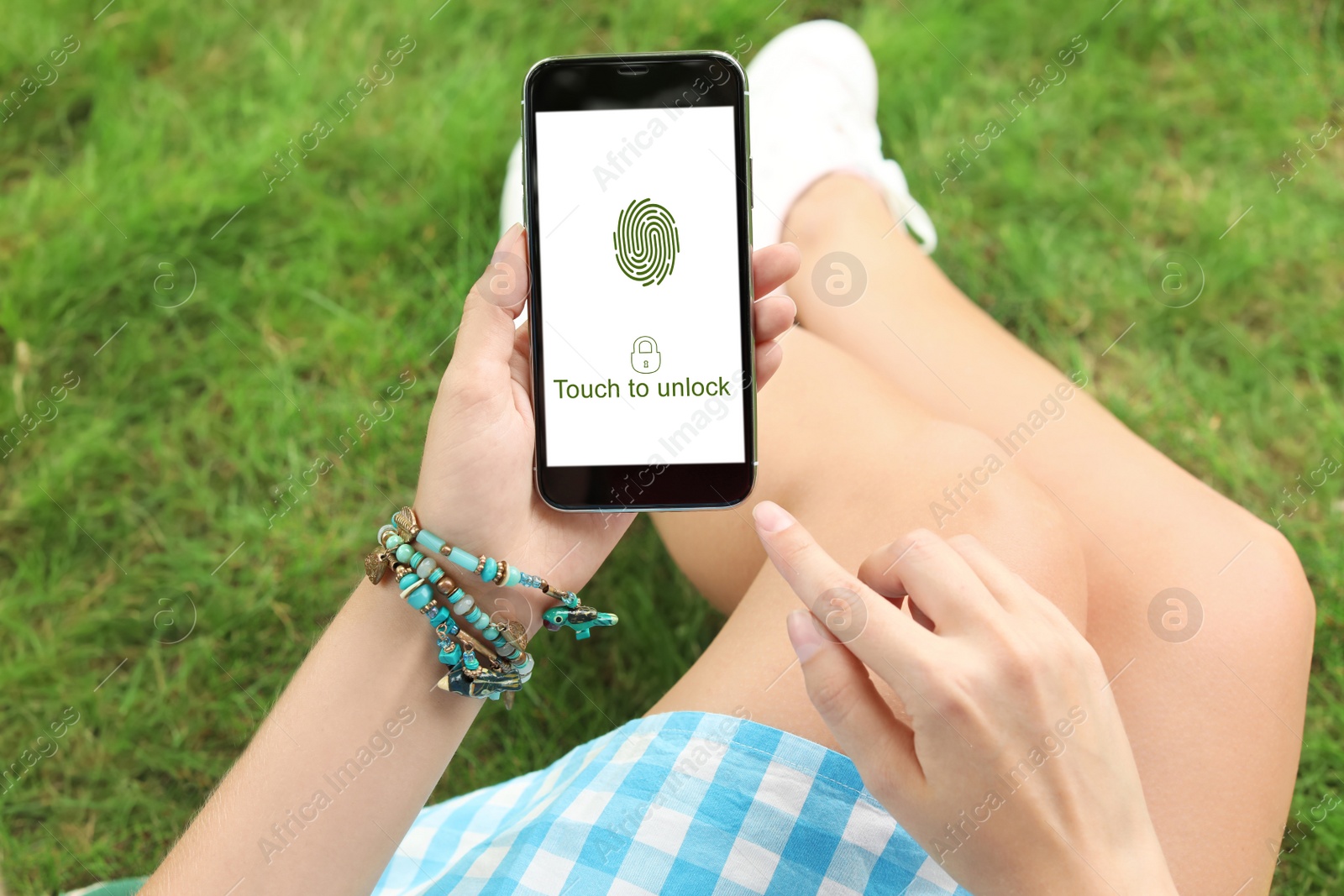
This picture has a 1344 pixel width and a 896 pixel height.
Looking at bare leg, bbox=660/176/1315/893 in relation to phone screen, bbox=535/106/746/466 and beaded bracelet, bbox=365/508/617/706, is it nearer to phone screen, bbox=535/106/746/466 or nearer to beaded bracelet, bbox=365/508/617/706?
phone screen, bbox=535/106/746/466

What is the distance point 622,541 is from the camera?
1595 millimetres

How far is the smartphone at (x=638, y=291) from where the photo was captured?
103 cm

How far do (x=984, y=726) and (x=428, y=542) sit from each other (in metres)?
0.57

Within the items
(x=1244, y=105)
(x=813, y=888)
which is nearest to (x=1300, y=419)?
(x=1244, y=105)

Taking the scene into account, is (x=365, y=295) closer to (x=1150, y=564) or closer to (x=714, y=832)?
(x=714, y=832)

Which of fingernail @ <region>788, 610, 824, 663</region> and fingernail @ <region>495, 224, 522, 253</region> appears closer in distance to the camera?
fingernail @ <region>788, 610, 824, 663</region>

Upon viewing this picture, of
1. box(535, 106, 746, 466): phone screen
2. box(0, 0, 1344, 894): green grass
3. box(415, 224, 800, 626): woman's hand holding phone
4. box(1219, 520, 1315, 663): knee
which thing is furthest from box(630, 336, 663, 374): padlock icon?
box(1219, 520, 1315, 663): knee

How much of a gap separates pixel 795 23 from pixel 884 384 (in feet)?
3.43

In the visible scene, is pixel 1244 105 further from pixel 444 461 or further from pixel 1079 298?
pixel 444 461

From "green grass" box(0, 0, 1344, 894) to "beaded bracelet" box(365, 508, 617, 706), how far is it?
60 centimetres

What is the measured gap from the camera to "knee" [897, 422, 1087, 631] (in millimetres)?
1007

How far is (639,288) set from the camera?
1.05 m

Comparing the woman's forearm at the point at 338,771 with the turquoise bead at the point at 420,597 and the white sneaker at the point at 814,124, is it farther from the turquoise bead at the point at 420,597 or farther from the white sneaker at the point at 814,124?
the white sneaker at the point at 814,124

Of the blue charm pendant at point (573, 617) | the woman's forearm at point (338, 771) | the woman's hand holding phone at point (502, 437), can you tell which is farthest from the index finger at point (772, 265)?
the woman's forearm at point (338, 771)
